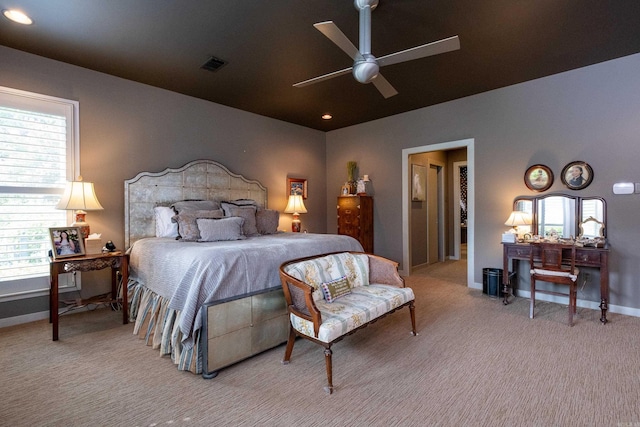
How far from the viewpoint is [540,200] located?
3.94 m

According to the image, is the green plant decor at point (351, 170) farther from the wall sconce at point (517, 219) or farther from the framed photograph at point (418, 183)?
the wall sconce at point (517, 219)

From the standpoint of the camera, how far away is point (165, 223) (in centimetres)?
381

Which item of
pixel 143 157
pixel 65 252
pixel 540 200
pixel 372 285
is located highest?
pixel 143 157

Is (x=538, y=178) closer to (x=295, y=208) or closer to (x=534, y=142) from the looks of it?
(x=534, y=142)

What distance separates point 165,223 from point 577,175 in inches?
200

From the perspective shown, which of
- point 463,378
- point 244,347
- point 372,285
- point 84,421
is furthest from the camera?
point 372,285

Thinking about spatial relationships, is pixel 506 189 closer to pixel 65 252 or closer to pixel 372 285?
pixel 372 285

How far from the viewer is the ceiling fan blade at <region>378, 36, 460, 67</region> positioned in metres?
2.21

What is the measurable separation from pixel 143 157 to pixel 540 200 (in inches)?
205

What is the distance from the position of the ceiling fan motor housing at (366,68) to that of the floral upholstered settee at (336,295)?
63.6 inches

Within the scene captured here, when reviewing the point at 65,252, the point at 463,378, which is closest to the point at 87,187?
the point at 65,252

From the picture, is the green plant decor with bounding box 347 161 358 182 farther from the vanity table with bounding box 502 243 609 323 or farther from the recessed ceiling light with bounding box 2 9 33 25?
the recessed ceiling light with bounding box 2 9 33 25

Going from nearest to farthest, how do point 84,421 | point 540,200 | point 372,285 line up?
point 84,421, point 372,285, point 540,200

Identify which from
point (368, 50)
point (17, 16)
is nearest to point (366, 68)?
point (368, 50)
